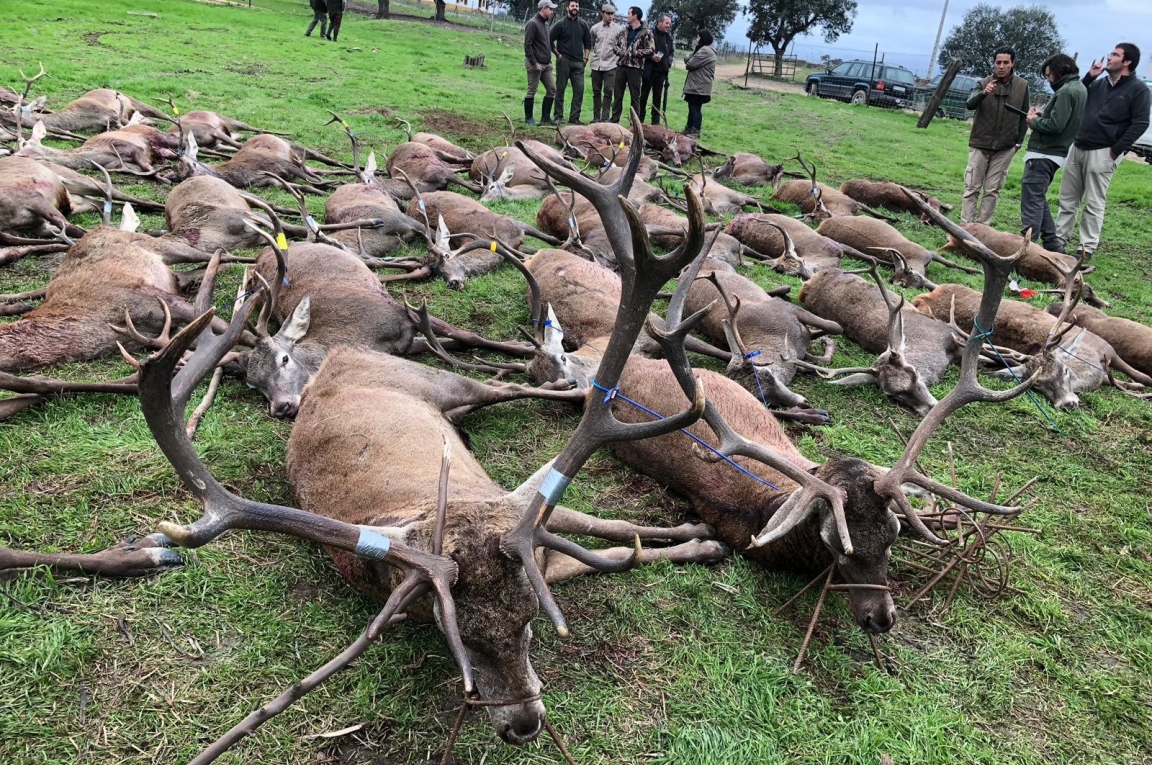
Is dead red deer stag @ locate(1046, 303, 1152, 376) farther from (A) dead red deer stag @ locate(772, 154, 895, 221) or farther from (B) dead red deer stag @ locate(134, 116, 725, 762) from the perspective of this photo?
(B) dead red deer stag @ locate(134, 116, 725, 762)

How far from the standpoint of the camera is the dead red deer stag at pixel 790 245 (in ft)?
29.5

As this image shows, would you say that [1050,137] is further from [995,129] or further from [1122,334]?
[1122,334]

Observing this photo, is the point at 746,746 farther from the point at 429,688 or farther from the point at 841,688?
the point at 429,688

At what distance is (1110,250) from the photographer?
1141 cm

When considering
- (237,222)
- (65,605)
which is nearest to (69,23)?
(237,222)

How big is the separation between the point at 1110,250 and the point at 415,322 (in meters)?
11.4

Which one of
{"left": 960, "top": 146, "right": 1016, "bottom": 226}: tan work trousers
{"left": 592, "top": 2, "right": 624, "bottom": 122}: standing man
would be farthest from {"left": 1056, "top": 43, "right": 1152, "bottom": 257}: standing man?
{"left": 592, "top": 2, "right": 624, "bottom": 122}: standing man

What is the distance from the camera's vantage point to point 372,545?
2.48m

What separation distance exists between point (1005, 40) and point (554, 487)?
57691 mm

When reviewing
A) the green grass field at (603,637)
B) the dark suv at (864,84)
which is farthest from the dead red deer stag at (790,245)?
the dark suv at (864,84)

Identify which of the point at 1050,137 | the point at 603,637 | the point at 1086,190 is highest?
the point at 1050,137

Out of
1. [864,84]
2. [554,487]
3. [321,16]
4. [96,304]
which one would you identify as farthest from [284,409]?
[864,84]

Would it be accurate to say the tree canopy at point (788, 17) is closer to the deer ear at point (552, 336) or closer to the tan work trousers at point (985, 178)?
the tan work trousers at point (985, 178)

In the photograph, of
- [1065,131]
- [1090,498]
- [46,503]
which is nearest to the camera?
[46,503]
